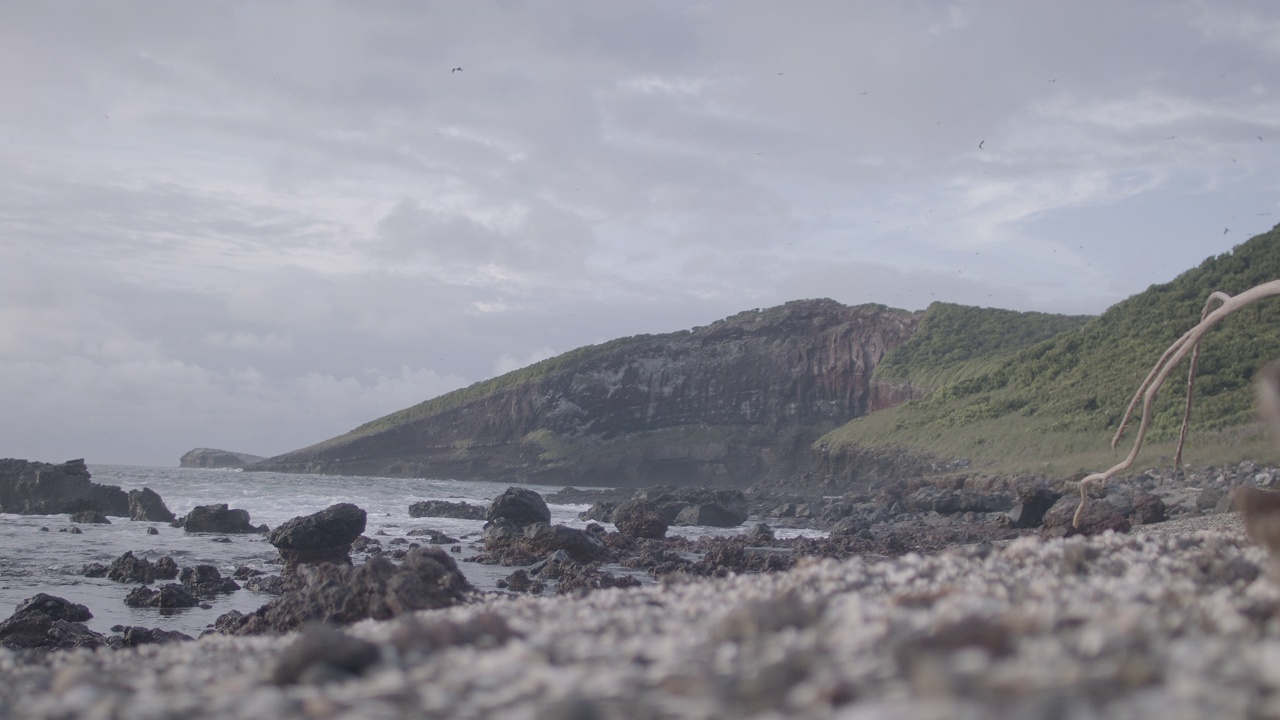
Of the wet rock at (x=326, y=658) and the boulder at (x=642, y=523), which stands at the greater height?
the wet rock at (x=326, y=658)

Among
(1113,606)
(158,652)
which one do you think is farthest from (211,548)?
(1113,606)

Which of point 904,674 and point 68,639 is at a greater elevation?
point 904,674

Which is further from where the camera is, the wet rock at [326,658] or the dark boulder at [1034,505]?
the dark boulder at [1034,505]

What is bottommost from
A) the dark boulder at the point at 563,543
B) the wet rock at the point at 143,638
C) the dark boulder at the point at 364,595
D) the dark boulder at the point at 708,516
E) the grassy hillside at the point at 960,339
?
the dark boulder at the point at 708,516

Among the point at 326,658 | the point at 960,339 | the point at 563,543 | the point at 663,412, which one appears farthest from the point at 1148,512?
the point at 663,412

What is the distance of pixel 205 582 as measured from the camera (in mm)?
17391

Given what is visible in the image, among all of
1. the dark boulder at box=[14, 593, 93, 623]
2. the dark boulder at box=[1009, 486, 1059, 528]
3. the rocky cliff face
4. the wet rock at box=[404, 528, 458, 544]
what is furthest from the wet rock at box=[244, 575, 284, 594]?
the rocky cliff face

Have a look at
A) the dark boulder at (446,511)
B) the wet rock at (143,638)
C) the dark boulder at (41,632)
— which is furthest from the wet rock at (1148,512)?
the dark boulder at (446,511)

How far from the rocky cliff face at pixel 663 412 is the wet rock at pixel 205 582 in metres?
77.4

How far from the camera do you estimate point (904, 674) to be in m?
3.60

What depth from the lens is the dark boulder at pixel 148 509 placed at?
37938 mm

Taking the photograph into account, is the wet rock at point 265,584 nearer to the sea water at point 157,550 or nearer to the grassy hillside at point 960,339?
the sea water at point 157,550

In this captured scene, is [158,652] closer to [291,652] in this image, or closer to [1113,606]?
[291,652]

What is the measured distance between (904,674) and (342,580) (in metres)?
8.57
